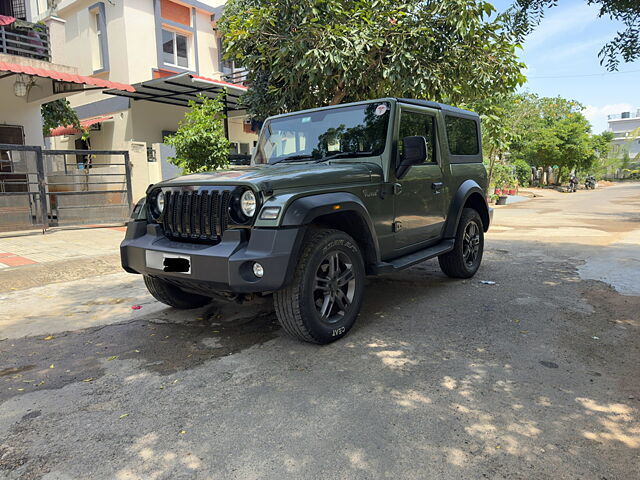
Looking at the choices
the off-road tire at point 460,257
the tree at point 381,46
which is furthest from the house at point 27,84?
the off-road tire at point 460,257

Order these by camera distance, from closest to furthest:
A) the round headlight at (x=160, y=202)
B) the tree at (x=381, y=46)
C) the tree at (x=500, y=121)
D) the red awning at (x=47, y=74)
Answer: the round headlight at (x=160, y=202) → the tree at (x=381, y=46) → the red awning at (x=47, y=74) → the tree at (x=500, y=121)

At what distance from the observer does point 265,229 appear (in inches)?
126

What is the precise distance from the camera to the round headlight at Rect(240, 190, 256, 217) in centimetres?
333

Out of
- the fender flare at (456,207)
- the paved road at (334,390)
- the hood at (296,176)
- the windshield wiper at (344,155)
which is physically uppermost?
the windshield wiper at (344,155)

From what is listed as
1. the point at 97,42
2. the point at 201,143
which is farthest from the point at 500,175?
the point at 97,42

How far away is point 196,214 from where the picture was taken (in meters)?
3.57

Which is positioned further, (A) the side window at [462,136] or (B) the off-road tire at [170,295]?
(A) the side window at [462,136]

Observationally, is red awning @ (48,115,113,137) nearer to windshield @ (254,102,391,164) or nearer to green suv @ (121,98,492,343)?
green suv @ (121,98,492,343)

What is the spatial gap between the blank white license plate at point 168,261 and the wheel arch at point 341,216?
82 cm

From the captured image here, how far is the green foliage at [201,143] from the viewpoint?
9.57 m

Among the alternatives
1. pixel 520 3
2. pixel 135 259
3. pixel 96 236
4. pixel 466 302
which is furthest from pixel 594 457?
pixel 96 236

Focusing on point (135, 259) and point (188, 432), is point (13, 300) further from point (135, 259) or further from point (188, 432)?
point (188, 432)

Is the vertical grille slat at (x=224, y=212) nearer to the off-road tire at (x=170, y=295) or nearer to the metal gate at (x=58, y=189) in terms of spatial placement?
the off-road tire at (x=170, y=295)

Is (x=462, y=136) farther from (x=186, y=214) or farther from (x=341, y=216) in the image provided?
(x=186, y=214)
